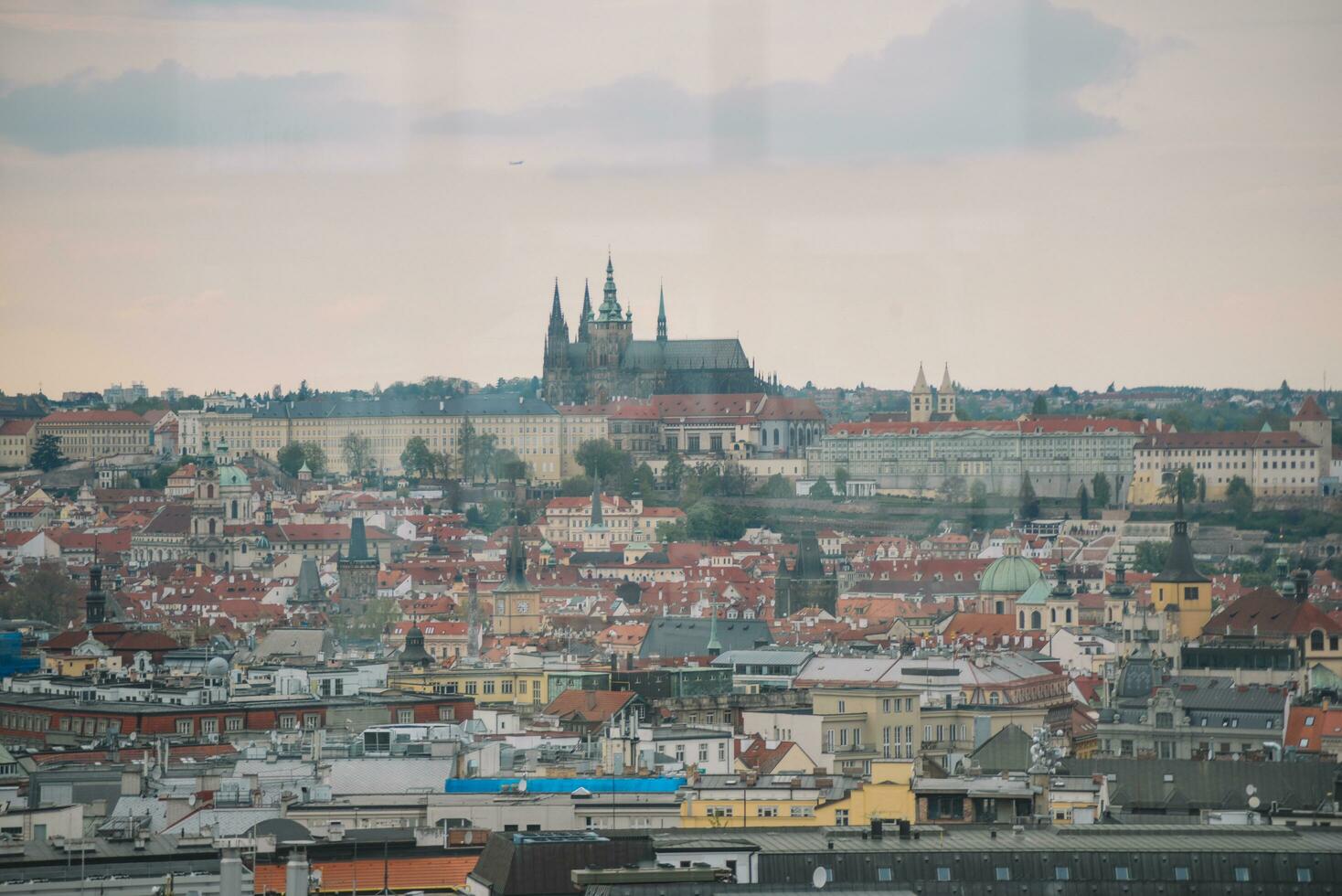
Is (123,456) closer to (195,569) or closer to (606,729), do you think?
(195,569)

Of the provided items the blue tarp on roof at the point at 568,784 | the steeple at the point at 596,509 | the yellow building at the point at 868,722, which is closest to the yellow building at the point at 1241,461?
the steeple at the point at 596,509

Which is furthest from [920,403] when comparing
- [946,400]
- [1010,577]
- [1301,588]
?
[1301,588]

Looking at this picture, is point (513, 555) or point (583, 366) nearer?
point (513, 555)

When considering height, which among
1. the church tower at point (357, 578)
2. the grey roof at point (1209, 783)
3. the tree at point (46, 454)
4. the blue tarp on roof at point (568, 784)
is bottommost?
the church tower at point (357, 578)

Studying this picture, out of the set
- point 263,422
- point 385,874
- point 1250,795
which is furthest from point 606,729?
point 263,422

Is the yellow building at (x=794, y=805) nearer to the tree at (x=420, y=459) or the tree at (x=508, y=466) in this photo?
the tree at (x=508, y=466)

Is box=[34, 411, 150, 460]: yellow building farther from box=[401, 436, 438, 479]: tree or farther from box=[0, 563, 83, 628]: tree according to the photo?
box=[0, 563, 83, 628]: tree
